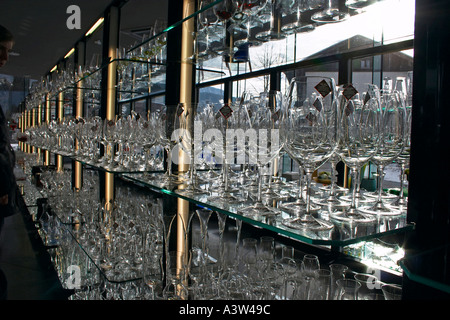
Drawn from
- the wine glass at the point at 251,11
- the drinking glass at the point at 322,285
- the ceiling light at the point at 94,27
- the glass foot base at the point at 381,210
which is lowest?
the drinking glass at the point at 322,285

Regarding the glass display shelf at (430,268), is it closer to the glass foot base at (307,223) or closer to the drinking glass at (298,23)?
the glass foot base at (307,223)

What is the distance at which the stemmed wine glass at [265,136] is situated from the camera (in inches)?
36.8

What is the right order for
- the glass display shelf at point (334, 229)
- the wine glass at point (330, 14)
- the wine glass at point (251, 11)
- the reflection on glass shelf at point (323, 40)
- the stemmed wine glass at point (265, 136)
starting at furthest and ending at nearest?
1. the reflection on glass shelf at point (323, 40)
2. the wine glass at point (251, 11)
3. the wine glass at point (330, 14)
4. the stemmed wine glass at point (265, 136)
5. the glass display shelf at point (334, 229)

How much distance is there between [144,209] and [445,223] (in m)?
1.56

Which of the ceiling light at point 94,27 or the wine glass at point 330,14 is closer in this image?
the wine glass at point 330,14

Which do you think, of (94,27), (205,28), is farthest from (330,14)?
(94,27)

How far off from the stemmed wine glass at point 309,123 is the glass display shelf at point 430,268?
201 millimetres

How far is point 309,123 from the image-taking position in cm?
86

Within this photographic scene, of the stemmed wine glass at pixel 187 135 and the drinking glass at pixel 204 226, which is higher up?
the stemmed wine glass at pixel 187 135

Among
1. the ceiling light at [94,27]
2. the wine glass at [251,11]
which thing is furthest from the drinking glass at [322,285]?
the ceiling light at [94,27]

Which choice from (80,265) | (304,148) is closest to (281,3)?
(304,148)

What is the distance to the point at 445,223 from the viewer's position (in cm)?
64

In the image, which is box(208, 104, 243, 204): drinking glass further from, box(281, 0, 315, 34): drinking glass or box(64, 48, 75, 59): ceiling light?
box(64, 48, 75, 59): ceiling light

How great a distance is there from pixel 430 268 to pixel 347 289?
364mm
